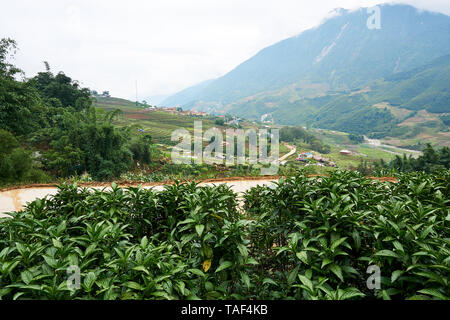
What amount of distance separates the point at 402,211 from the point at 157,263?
1716 millimetres

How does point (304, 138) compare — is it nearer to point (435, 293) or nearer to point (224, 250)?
point (224, 250)

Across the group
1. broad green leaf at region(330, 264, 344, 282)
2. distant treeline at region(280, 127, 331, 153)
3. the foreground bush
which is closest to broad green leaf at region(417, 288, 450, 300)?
the foreground bush

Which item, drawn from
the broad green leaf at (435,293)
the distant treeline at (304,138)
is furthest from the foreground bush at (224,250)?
the distant treeline at (304,138)

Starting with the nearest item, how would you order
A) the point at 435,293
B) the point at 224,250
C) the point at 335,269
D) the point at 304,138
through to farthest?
1. the point at 435,293
2. the point at 335,269
3. the point at 224,250
4. the point at 304,138

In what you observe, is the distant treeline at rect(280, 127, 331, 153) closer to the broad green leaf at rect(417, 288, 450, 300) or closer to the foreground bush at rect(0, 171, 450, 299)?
the foreground bush at rect(0, 171, 450, 299)

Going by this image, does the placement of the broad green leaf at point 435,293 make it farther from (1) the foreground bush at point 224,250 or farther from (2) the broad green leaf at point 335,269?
(2) the broad green leaf at point 335,269

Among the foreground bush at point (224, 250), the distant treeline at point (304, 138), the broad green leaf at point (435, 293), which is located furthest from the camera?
the distant treeline at point (304, 138)

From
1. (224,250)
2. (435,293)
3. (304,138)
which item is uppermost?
(435,293)

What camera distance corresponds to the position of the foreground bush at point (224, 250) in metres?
1.29

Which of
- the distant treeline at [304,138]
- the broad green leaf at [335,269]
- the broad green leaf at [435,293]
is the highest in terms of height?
the broad green leaf at [435,293]

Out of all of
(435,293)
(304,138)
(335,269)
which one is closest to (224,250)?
(335,269)

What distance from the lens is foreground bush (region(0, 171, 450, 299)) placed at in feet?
4.24

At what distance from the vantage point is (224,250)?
1.73 metres
